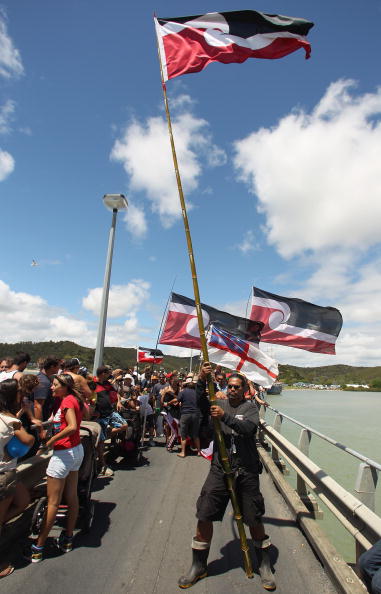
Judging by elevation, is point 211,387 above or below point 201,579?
above

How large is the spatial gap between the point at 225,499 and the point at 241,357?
3008 millimetres

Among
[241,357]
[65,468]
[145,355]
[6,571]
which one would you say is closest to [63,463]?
[65,468]

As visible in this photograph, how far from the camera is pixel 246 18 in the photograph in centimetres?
531

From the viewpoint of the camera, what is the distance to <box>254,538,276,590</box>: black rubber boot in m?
3.08

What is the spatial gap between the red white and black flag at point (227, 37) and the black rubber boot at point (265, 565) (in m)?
5.80

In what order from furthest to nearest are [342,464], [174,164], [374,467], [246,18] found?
[342,464], [246,18], [174,164], [374,467]

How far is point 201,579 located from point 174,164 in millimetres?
4057

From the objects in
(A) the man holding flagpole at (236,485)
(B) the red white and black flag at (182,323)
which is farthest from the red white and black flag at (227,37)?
(B) the red white and black flag at (182,323)

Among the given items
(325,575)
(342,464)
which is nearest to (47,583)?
(325,575)

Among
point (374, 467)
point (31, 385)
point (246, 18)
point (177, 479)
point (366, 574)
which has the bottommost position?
point (177, 479)

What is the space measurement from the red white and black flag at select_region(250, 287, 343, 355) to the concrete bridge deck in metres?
6.74

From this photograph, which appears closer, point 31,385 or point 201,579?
point 201,579

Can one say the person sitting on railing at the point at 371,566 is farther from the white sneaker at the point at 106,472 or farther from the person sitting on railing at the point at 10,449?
the white sneaker at the point at 106,472

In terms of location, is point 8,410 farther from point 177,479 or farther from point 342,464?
point 342,464
